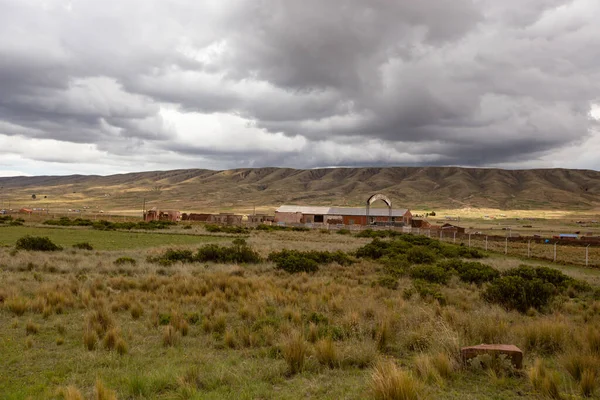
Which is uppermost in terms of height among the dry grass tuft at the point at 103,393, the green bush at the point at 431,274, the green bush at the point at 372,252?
the dry grass tuft at the point at 103,393

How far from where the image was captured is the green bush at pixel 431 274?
650 inches

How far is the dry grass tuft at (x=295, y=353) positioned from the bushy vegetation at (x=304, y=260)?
11.5m

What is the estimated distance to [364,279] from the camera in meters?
17.0

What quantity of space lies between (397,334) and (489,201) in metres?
192

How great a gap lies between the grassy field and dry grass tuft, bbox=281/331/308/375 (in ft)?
0.06

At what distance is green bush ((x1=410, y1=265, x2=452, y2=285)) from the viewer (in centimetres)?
1652

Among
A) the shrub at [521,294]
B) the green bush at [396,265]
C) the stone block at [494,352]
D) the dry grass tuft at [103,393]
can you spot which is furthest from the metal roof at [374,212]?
the dry grass tuft at [103,393]

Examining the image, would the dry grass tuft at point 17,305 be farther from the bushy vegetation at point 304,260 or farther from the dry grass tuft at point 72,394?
the bushy vegetation at point 304,260

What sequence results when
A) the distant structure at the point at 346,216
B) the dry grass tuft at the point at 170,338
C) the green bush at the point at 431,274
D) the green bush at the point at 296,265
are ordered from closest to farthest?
the dry grass tuft at the point at 170,338 < the green bush at the point at 431,274 < the green bush at the point at 296,265 < the distant structure at the point at 346,216

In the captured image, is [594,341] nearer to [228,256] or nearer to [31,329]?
[31,329]

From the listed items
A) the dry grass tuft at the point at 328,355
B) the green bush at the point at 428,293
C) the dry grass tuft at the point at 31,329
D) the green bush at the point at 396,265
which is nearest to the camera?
the dry grass tuft at the point at 328,355

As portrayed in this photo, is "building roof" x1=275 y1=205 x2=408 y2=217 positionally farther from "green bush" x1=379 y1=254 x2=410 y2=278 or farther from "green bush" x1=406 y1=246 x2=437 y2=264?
"green bush" x1=379 y1=254 x2=410 y2=278

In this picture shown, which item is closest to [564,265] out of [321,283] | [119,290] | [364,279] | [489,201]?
[364,279]

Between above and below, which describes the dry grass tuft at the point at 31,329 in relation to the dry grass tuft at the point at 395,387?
below
